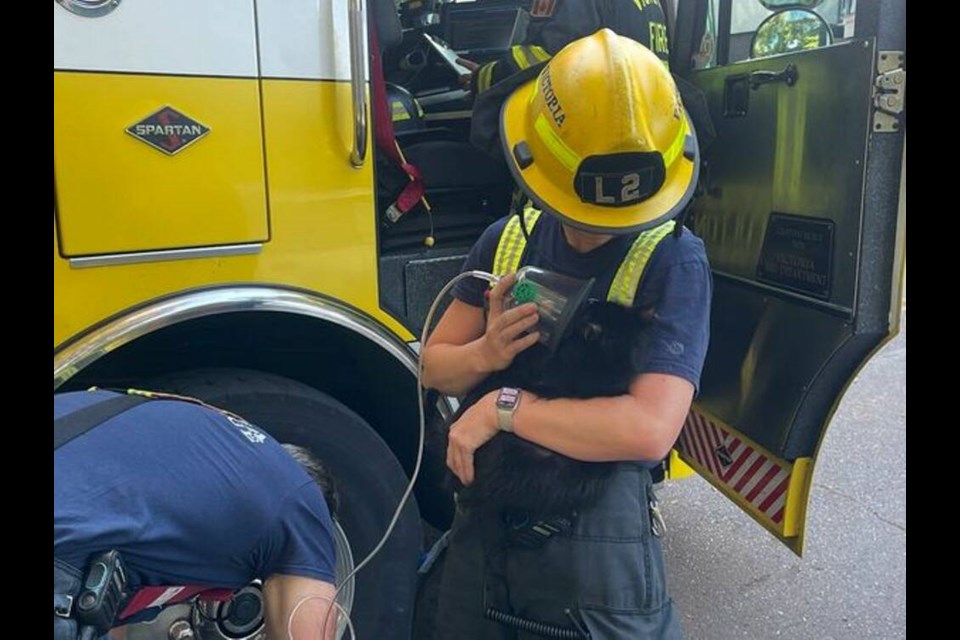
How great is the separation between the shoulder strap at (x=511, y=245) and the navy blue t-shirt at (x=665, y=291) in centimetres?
7

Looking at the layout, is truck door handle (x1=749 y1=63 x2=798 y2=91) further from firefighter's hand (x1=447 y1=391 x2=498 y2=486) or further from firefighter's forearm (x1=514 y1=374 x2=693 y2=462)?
firefighter's hand (x1=447 y1=391 x2=498 y2=486)

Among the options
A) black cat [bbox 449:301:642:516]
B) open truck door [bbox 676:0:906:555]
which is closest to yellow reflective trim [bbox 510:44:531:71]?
open truck door [bbox 676:0:906:555]

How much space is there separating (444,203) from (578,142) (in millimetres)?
1192

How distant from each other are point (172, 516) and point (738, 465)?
5.75 ft

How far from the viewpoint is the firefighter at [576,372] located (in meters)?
1.46

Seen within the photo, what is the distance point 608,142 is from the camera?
1.43 meters

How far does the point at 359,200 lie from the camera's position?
84.1 inches

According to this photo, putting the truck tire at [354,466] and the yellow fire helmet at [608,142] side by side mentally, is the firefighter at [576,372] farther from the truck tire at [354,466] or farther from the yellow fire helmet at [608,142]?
the truck tire at [354,466]

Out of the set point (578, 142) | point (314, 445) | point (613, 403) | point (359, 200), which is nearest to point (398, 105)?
point (359, 200)

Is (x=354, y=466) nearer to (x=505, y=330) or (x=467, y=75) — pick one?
(x=505, y=330)

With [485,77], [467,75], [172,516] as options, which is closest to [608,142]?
[172,516]

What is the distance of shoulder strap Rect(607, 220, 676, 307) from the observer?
155cm

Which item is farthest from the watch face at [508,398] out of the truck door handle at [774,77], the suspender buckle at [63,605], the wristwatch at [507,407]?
the truck door handle at [774,77]
